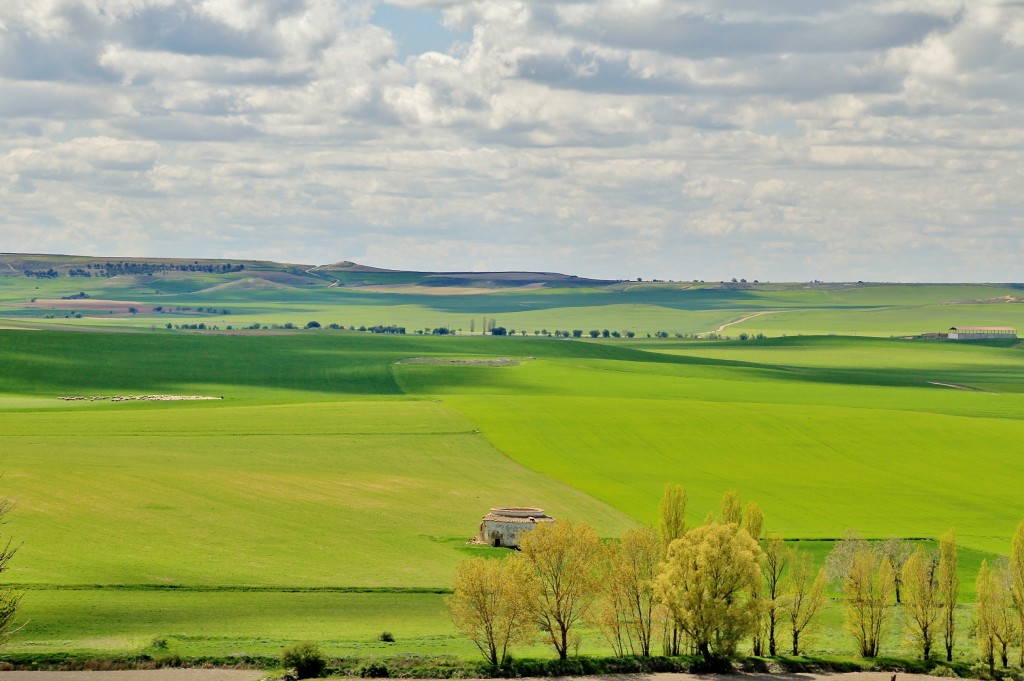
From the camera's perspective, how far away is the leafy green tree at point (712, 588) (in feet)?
227

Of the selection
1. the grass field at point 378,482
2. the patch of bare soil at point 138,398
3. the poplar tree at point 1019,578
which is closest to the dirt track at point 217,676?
the grass field at point 378,482

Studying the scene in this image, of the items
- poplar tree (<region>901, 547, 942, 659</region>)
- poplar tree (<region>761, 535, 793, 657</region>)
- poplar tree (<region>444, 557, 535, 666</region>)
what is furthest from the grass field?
poplar tree (<region>901, 547, 942, 659</region>)

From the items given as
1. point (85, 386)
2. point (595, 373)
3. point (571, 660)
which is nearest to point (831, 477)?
point (571, 660)

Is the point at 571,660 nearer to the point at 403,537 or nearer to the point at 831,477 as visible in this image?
the point at 403,537

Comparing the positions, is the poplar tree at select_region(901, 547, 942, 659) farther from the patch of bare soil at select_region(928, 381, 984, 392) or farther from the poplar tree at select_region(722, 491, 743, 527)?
the patch of bare soil at select_region(928, 381, 984, 392)

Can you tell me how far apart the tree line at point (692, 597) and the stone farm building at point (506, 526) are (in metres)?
11.5

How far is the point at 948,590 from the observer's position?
73.4 m

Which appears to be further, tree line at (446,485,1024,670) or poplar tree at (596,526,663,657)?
poplar tree at (596,526,663,657)

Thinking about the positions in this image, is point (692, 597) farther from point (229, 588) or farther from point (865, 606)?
point (229, 588)

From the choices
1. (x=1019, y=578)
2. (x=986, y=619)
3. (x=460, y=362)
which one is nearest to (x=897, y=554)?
(x=1019, y=578)

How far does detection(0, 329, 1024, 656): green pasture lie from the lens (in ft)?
242

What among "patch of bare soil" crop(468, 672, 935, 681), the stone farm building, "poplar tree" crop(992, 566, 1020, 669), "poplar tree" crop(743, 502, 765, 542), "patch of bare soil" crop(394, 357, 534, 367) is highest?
"patch of bare soil" crop(394, 357, 534, 367)

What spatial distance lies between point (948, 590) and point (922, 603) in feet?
4.99

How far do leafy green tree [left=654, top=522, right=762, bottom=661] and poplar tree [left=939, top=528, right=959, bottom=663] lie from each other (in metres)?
10.1
